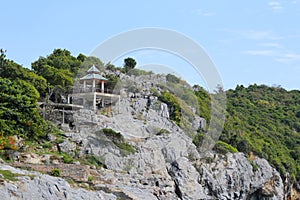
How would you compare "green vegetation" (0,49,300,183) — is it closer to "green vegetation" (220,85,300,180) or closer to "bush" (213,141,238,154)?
"green vegetation" (220,85,300,180)

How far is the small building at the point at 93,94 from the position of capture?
124 ft

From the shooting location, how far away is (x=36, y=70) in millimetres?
42625

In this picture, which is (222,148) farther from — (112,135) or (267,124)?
(267,124)

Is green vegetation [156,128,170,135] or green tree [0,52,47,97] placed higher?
green tree [0,52,47,97]

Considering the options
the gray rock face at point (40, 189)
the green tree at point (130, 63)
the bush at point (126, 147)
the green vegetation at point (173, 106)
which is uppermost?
the green tree at point (130, 63)

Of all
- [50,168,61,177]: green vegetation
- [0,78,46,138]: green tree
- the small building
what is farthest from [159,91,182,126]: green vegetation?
[50,168,61,177]: green vegetation

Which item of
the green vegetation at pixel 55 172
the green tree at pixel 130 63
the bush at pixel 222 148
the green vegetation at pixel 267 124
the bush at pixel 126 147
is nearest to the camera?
the green vegetation at pixel 55 172

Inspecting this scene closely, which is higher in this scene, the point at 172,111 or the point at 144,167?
the point at 172,111

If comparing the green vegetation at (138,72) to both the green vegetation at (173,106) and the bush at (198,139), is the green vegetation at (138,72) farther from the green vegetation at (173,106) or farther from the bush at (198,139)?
the bush at (198,139)

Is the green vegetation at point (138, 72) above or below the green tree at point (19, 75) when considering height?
above

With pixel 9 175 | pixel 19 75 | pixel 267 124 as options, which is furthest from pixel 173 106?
pixel 267 124

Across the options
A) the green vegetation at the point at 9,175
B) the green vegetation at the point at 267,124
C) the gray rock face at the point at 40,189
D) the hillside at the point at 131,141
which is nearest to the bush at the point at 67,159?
the hillside at the point at 131,141

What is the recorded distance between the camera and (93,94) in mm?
37312

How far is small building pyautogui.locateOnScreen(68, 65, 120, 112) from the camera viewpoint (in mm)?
37656
